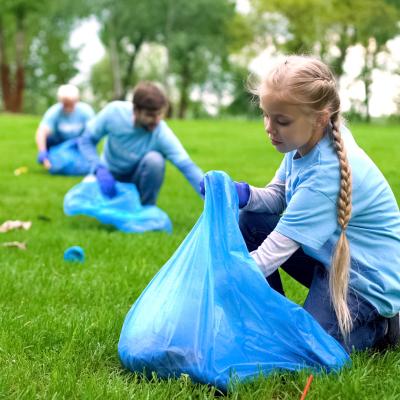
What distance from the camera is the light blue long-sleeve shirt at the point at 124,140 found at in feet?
16.1

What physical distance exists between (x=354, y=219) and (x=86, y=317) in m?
1.10

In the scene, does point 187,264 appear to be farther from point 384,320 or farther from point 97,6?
point 97,6

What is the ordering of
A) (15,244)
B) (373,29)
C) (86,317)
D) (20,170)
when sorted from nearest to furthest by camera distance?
1. (86,317)
2. (15,244)
3. (20,170)
4. (373,29)

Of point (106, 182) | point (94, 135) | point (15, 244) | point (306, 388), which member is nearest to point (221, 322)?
point (306, 388)

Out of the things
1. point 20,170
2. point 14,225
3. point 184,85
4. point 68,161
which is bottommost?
point 184,85


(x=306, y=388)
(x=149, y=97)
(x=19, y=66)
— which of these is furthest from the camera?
(x=19, y=66)

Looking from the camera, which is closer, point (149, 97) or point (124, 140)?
point (149, 97)

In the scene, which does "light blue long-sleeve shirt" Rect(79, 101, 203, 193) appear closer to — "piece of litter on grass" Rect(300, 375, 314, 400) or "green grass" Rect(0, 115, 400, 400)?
"green grass" Rect(0, 115, 400, 400)

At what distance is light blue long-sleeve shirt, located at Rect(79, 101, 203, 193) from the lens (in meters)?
4.90

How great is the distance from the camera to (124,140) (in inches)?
203

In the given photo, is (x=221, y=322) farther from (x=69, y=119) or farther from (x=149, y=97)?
(x=69, y=119)

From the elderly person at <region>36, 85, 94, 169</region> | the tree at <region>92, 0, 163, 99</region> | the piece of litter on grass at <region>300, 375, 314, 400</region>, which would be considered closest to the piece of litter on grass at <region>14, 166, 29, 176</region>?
the elderly person at <region>36, 85, 94, 169</region>

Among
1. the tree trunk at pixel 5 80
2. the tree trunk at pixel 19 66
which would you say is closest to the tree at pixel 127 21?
the tree trunk at pixel 19 66

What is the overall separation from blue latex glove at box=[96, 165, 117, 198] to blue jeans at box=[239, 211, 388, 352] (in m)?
2.44
